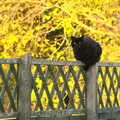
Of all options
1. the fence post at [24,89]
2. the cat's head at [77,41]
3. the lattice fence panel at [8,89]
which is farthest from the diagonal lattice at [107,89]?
the lattice fence panel at [8,89]

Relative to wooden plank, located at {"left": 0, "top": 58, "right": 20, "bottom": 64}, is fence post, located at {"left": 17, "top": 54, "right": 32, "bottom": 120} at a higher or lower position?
lower

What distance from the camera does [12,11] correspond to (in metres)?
9.51

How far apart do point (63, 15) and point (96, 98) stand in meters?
3.16

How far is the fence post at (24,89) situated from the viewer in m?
5.50

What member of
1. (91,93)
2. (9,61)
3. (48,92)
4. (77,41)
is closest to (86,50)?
(77,41)

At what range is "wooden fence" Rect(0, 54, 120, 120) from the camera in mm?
5439

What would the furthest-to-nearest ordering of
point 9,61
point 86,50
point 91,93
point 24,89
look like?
1. point 86,50
2. point 91,93
3. point 24,89
4. point 9,61

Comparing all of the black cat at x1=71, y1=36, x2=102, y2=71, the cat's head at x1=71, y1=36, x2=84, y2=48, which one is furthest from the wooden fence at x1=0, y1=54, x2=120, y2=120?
the cat's head at x1=71, y1=36, x2=84, y2=48

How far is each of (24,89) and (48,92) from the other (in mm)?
650

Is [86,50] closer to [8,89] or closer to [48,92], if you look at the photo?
[48,92]

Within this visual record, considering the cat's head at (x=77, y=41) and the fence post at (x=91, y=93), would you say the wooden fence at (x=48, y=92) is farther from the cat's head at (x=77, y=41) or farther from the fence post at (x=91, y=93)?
the cat's head at (x=77, y=41)

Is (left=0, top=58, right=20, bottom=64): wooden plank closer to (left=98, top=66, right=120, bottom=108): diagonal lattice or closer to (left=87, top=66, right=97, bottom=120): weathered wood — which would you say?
(left=87, top=66, right=97, bottom=120): weathered wood

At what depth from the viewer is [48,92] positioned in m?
6.09

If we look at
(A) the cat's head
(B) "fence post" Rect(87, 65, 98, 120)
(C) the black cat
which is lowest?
(B) "fence post" Rect(87, 65, 98, 120)
